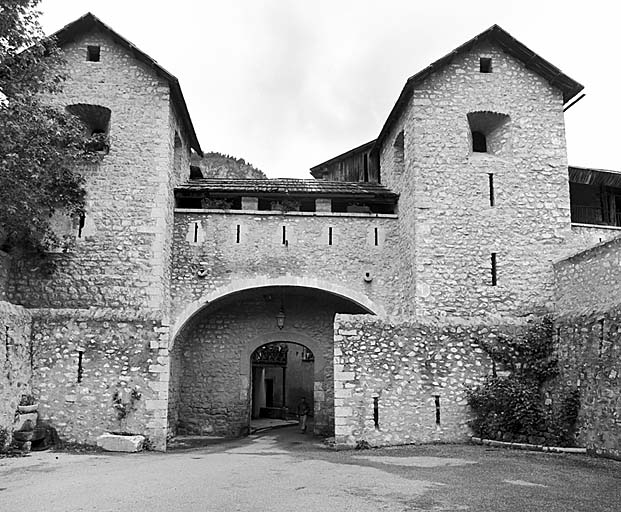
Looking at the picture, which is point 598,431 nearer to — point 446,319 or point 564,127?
point 446,319

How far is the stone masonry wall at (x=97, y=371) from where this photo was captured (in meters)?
11.6

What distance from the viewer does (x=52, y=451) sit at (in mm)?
10984

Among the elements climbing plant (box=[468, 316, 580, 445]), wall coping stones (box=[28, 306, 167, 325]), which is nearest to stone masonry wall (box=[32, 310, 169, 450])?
wall coping stones (box=[28, 306, 167, 325])

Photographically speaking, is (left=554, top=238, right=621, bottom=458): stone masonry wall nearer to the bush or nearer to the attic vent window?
the bush

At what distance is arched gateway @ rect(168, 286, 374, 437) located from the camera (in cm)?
1662

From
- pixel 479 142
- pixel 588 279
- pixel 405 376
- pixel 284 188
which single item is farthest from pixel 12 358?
pixel 479 142

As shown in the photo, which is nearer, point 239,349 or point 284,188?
point 284,188

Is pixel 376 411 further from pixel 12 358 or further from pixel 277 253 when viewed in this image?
pixel 12 358

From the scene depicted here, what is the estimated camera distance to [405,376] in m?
12.2

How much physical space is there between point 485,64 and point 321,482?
11.4 meters

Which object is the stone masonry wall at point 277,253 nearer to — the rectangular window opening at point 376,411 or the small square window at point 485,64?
the rectangular window opening at point 376,411

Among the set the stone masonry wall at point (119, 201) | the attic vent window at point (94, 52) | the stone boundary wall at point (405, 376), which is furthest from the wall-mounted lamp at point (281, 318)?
the attic vent window at point (94, 52)

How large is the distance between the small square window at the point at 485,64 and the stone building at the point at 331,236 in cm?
7

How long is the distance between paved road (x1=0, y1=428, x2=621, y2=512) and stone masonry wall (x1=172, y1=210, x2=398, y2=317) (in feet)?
16.9
